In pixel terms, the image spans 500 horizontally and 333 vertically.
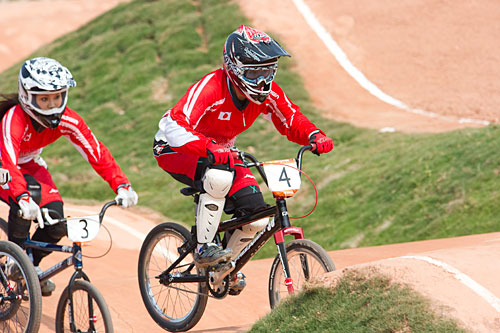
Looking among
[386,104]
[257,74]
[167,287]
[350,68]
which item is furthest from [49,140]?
[350,68]

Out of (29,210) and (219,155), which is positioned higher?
(219,155)

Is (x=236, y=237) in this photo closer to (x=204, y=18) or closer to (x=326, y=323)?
(x=326, y=323)

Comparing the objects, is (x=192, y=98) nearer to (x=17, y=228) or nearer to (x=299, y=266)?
(x=299, y=266)

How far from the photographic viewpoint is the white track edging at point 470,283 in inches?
183

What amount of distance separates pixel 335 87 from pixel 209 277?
21.2 meters

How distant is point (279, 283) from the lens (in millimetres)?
5730

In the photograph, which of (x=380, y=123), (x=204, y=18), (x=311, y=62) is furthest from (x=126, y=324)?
(x=204, y=18)

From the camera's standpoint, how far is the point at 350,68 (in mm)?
27516

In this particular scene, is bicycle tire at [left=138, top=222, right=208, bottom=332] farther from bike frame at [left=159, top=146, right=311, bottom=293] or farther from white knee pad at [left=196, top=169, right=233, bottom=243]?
white knee pad at [left=196, top=169, right=233, bottom=243]

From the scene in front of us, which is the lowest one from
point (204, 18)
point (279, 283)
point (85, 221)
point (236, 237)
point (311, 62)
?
point (279, 283)

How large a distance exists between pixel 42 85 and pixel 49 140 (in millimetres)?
764

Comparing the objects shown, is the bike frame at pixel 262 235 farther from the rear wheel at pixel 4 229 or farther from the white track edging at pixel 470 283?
the rear wheel at pixel 4 229

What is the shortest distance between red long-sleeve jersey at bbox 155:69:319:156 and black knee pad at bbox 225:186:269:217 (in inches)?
20.2

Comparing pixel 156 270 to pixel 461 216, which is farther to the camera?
pixel 461 216
